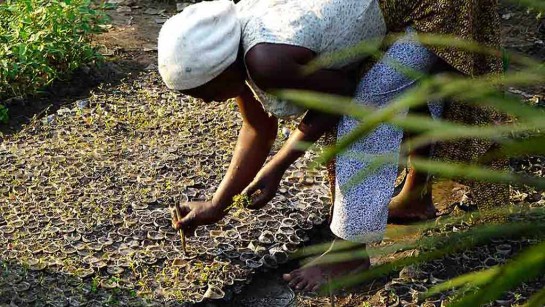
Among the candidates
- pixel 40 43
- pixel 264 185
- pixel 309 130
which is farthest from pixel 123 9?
pixel 309 130

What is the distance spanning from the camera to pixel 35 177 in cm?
329

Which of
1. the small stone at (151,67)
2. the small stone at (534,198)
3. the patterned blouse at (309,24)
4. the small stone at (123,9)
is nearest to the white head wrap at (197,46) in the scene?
the patterned blouse at (309,24)

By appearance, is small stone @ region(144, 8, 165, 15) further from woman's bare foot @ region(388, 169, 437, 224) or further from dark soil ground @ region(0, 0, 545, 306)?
woman's bare foot @ region(388, 169, 437, 224)

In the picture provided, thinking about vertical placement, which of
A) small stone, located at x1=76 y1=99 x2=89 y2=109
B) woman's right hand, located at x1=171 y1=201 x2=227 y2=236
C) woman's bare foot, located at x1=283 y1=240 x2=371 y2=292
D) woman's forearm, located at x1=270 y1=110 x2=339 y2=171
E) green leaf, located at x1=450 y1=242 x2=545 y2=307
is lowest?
small stone, located at x1=76 y1=99 x2=89 y2=109

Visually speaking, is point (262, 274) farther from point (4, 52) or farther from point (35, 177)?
point (4, 52)

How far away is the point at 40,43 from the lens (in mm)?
4141

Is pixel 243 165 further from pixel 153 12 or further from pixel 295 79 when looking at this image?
pixel 153 12

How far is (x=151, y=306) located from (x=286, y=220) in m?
0.66

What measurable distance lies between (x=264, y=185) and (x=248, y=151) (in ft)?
0.58

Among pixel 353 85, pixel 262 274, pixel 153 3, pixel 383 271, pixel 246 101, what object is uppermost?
pixel 383 271

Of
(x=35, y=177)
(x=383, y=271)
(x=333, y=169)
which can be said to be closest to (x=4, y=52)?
(x=35, y=177)

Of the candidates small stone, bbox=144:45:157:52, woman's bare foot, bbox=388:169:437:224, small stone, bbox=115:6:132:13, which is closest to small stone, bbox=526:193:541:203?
woman's bare foot, bbox=388:169:437:224

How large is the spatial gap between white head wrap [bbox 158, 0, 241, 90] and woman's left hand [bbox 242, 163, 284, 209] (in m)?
0.38

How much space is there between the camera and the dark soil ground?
2.52 meters
